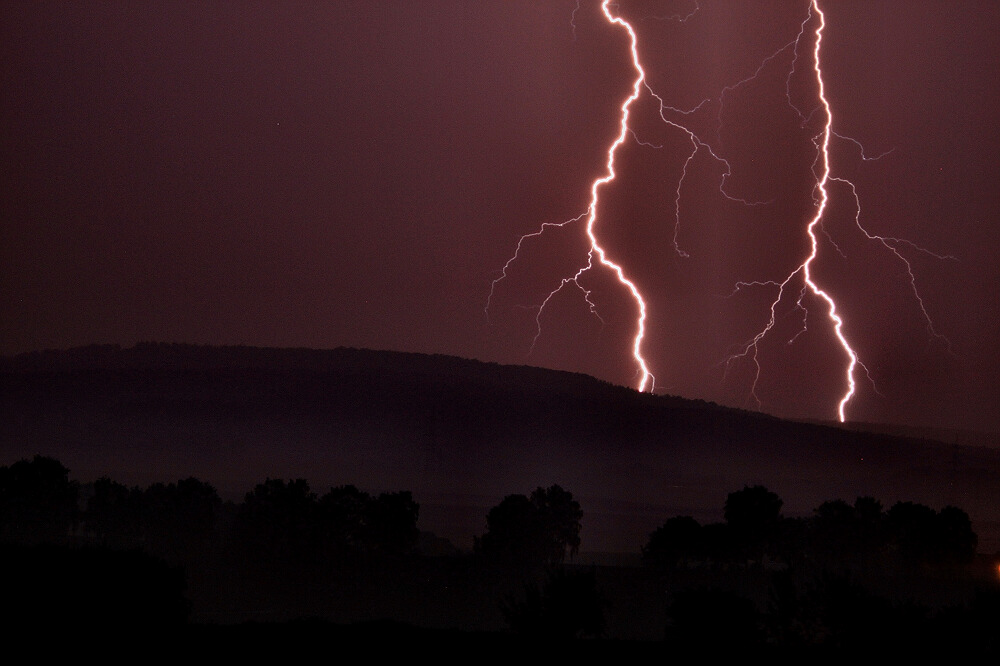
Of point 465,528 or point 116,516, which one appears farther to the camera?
point 465,528

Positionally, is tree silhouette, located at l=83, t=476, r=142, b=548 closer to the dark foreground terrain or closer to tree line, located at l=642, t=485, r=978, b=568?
the dark foreground terrain

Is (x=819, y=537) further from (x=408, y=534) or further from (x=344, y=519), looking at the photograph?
(x=344, y=519)

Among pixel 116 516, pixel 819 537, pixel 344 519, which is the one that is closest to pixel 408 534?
pixel 344 519

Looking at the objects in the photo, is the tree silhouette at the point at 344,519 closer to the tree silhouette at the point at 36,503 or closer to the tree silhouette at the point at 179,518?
the tree silhouette at the point at 179,518

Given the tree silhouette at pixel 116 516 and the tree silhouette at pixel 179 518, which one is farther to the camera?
the tree silhouette at pixel 116 516

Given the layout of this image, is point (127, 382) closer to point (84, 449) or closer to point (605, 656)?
point (84, 449)

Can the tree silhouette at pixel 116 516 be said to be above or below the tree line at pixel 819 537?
below

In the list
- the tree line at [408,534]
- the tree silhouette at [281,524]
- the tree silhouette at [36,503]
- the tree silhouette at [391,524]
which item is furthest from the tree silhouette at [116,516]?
the tree silhouette at [391,524]

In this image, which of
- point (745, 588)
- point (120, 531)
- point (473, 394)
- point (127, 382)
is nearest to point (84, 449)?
point (127, 382)

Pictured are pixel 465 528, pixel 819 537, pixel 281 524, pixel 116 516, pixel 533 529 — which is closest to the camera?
pixel 281 524

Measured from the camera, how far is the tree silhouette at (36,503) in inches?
2237

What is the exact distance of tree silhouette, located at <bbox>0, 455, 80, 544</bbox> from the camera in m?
56.8

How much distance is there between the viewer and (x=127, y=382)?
13225 cm

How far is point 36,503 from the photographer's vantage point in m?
59.1
